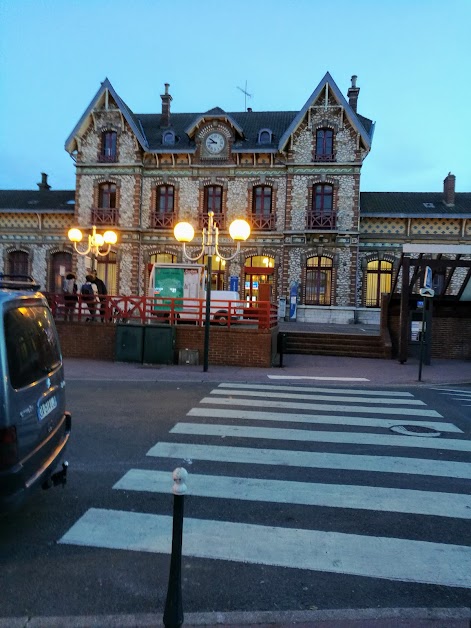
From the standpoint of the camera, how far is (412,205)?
29.8 m

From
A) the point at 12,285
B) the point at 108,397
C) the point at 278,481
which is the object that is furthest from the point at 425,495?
the point at 108,397

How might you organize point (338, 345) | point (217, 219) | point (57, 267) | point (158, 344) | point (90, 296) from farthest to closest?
point (57, 267), point (217, 219), point (338, 345), point (90, 296), point (158, 344)

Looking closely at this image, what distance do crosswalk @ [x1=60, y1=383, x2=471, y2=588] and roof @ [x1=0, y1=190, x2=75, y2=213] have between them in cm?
2636

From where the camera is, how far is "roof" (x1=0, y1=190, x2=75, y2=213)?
31109 millimetres

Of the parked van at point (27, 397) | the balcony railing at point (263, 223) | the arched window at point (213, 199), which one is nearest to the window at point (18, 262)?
the arched window at point (213, 199)

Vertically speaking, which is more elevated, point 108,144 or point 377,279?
point 108,144

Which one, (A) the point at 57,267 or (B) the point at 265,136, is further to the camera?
(A) the point at 57,267

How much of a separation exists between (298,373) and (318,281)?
15.6 metres

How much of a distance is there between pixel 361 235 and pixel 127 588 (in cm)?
2720

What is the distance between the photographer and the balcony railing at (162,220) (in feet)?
96.0

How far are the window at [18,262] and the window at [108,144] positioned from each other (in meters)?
8.29

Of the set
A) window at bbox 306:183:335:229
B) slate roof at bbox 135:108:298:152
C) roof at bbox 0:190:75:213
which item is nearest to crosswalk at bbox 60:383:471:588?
window at bbox 306:183:335:229

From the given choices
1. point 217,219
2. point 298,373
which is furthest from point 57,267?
point 298,373

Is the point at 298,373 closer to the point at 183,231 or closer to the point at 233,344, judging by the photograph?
the point at 233,344
